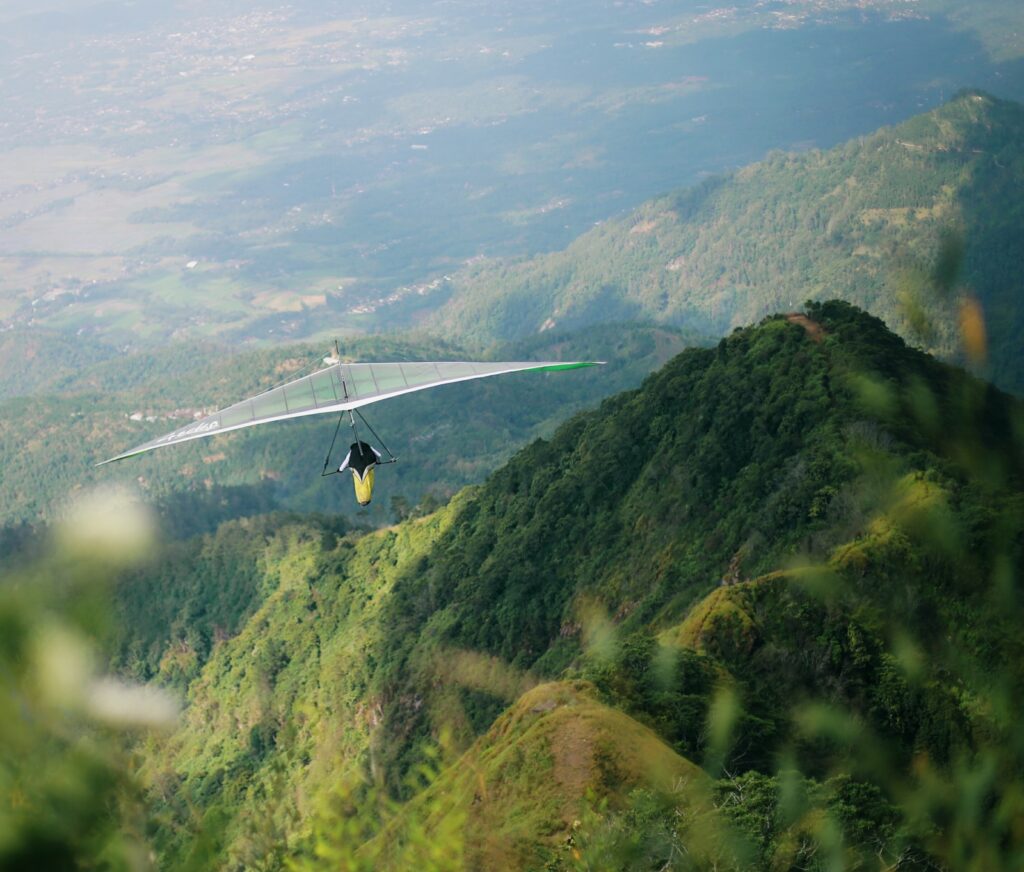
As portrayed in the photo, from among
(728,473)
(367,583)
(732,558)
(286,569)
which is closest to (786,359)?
(728,473)

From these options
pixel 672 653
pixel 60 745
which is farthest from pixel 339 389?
pixel 60 745

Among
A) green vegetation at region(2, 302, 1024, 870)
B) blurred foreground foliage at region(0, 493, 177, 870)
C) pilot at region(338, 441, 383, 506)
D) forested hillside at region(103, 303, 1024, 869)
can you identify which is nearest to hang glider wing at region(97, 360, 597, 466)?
pilot at region(338, 441, 383, 506)

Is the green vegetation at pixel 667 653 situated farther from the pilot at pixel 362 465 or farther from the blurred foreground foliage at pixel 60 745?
the pilot at pixel 362 465

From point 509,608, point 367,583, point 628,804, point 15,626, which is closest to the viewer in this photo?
point 15,626

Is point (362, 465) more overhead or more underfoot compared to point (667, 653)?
more overhead

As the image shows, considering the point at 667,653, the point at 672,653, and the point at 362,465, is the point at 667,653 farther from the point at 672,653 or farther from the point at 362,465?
the point at 362,465

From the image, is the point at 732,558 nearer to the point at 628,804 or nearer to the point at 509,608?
the point at 509,608

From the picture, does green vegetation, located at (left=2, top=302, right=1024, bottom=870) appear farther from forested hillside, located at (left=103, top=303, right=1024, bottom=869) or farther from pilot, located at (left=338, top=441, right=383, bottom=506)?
pilot, located at (left=338, top=441, right=383, bottom=506)
